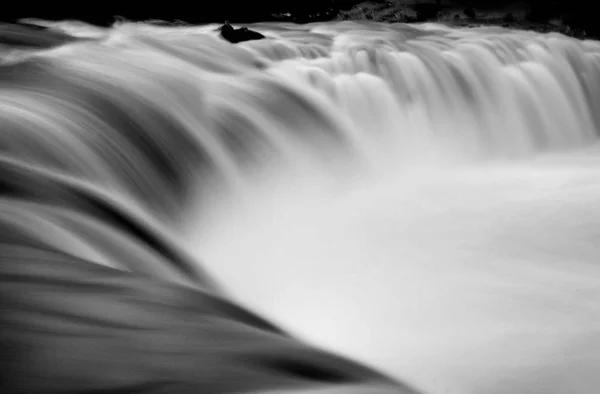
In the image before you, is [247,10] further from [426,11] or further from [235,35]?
[235,35]

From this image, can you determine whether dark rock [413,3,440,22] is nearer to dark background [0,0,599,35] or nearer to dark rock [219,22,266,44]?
dark background [0,0,599,35]

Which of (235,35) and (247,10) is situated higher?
(235,35)

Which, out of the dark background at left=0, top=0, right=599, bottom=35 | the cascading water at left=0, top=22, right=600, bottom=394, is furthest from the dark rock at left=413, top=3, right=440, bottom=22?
the cascading water at left=0, top=22, right=600, bottom=394

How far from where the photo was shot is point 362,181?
214 inches

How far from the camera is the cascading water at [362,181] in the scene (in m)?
2.99

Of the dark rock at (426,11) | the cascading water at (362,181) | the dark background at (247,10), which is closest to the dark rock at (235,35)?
the cascading water at (362,181)

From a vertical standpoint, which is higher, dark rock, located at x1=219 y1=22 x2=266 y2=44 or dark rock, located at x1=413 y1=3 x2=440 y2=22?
dark rock, located at x1=219 y1=22 x2=266 y2=44

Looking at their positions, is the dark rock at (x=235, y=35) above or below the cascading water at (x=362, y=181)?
above

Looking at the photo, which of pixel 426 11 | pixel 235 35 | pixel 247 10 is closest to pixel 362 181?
pixel 235 35

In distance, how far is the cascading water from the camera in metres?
2.99

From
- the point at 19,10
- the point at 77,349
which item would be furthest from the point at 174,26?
the point at 77,349

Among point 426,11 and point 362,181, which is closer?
point 362,181

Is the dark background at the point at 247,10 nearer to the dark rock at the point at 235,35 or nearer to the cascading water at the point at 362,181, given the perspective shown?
the cascading water at the point at 362,181

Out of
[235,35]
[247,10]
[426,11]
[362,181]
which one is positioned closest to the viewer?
[362,181]
